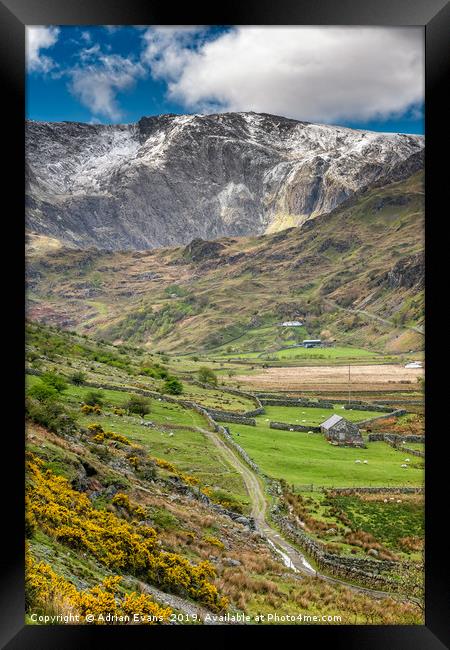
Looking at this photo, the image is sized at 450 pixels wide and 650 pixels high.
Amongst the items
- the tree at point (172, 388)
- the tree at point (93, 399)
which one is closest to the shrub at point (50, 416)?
the tree at point (93, 399)

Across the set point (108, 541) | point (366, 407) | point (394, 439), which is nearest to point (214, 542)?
point (108, 541)

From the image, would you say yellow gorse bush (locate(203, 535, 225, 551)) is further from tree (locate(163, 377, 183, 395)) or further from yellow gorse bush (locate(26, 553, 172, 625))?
tree (locate(163, 377, 183, 395))

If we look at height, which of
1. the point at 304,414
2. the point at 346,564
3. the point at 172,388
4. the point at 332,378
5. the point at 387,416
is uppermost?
the point at 172,388

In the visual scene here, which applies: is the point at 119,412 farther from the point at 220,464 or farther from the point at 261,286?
the point at 261,286

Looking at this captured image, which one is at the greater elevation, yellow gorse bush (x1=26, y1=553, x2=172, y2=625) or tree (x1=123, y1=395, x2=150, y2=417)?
tree (x1=123, y1=395, x2=150, y2=417)

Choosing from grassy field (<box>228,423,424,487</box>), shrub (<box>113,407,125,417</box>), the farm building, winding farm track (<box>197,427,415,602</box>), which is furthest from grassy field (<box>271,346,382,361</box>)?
winding farm track (<box>197,427,415,602</box>)
